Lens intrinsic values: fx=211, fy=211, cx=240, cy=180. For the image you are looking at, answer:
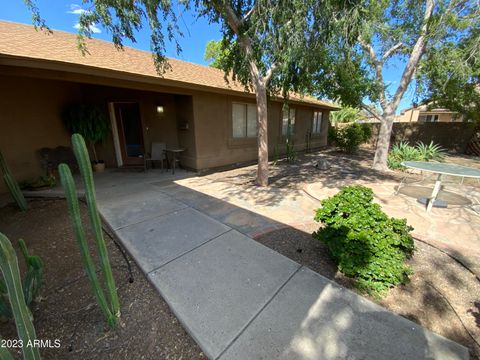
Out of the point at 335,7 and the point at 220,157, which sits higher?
the point at 335,7

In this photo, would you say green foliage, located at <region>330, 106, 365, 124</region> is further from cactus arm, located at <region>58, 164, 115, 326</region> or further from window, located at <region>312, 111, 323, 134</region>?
cactus arm, located at <region>58, 164, 115, 326</region>

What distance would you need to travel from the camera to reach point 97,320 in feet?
5.97

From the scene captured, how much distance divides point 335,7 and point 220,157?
4.86 m

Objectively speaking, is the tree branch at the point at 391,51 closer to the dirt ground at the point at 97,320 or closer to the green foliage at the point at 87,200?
the green foliage at the point at 87,200

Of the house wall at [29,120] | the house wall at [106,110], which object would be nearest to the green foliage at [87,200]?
the house wall at [106,110]

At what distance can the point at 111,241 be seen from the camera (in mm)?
2943

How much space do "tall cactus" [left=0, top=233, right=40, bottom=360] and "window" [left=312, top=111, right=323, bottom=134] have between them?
13.0m

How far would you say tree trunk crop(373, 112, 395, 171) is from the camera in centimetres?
754

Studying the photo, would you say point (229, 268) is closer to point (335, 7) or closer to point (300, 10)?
point (300, 10)

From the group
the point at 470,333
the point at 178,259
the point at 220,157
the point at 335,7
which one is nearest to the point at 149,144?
the point at 220,157

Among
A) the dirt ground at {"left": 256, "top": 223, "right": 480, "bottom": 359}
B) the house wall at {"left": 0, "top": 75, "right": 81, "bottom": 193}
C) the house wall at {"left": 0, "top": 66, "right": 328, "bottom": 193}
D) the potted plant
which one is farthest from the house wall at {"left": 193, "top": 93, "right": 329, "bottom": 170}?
the dirt ground at {"left": 256, "top": 223, "right": 480, "bottom": 359}

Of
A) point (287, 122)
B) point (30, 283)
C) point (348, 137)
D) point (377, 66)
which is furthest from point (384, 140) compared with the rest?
point (30, 283)

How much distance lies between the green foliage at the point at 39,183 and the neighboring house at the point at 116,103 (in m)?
0.34

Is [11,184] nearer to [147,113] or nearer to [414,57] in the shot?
[147,113]
